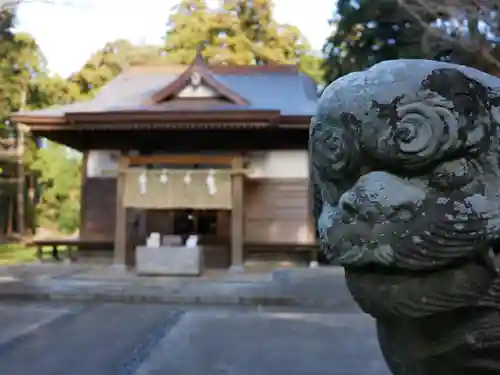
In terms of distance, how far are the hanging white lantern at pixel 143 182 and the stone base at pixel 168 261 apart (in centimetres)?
124

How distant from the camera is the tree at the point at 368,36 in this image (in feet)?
45.8

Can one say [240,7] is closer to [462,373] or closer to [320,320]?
[320,320]

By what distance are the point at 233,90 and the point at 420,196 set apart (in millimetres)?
12798

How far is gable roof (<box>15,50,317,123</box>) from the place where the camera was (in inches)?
491

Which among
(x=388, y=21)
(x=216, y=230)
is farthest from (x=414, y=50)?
(x=216, y=230)

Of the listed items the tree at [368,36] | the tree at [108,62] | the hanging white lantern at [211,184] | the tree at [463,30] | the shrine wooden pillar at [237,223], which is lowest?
the shrine wooden pillar at [237,223]

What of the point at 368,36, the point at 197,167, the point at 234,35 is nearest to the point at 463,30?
the point at 368,36

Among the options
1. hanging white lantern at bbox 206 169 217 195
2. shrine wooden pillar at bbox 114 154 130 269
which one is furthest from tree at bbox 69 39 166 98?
hanging white lantern at bbox 206 169 217 195

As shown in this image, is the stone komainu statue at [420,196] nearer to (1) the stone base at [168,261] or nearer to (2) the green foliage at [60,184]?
(1) the stone base at [168,261]

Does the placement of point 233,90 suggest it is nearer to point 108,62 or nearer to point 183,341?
point 183,341

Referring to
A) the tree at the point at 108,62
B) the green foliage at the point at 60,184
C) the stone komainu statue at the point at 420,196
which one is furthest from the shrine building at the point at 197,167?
the tree at the point at 108,62

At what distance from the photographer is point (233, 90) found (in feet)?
45.0

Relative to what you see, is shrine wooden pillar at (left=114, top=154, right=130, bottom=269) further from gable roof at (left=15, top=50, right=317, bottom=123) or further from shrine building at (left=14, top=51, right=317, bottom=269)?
gable roof at (left=15, top=50, right=317, bottom=123)

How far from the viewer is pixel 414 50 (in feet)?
44.7
